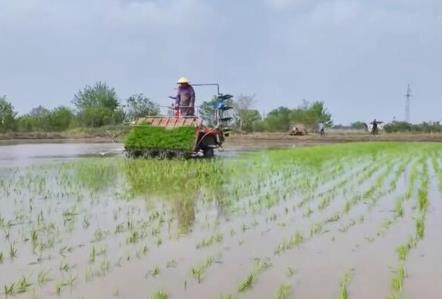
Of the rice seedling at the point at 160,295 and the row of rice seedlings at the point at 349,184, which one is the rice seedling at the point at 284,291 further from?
the row of rice seedlings at the point at 349,184

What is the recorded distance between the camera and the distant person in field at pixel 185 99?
54.2 ft

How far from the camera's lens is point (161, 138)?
16594mm

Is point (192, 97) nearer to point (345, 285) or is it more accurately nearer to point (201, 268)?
point (201, 268)

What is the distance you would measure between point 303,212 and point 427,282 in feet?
9.58

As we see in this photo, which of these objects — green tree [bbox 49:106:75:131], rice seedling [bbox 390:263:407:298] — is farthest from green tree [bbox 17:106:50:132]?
rice seedling [bbox 390:263:407:298]

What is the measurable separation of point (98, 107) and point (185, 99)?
46245mm

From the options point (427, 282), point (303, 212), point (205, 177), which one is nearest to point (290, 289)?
point (427, 282)

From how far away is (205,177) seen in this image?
10.6 meters

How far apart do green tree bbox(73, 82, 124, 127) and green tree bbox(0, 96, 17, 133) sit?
23.7 ft

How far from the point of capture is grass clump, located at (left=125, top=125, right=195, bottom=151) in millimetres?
16047

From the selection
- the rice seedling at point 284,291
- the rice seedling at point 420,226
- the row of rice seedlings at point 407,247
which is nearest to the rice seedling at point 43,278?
the rice seedling at point 284,291

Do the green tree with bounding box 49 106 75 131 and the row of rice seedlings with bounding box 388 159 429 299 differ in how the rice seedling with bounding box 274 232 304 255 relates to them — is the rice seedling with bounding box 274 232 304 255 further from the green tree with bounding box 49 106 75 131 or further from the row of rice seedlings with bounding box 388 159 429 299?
the green tree with bounding box 49 106 75 131

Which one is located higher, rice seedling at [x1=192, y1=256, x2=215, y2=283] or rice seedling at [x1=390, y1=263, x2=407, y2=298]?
rice seedling at [x1=192, y1=256, x2=215, y2=283]

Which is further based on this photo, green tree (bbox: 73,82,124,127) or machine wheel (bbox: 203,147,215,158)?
green tree (bbox: 73,82,124,127)
